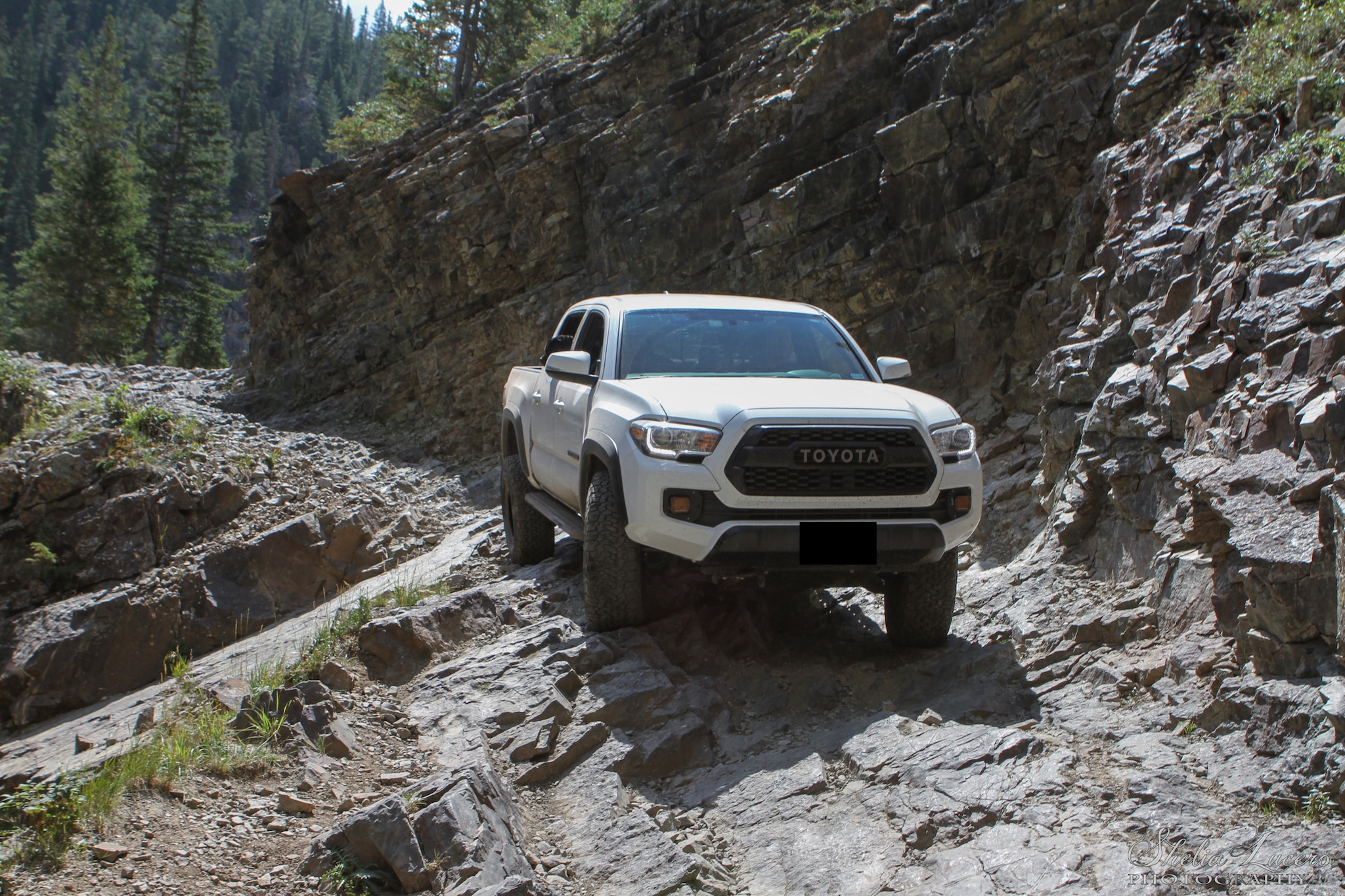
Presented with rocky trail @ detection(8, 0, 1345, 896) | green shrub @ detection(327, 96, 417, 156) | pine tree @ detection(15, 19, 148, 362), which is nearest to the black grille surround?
rocky trail @ detection(8, 0, 1345, 896)

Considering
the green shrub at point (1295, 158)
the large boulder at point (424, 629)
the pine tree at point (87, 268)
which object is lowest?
the large boulder at point (424, 629)

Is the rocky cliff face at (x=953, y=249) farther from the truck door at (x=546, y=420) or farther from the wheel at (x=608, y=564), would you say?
the truck door at (x=546, y=420)

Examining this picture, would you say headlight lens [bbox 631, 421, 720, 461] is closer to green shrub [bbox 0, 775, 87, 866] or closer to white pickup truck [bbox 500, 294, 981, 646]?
white pickup truck [bbox 500, 294, 981, 646]

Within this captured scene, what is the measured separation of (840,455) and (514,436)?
3716 millimetres

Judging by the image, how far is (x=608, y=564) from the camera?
16.9 ft

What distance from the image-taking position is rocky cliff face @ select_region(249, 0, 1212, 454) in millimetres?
10242

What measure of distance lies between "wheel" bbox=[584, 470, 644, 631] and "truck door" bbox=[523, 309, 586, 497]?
3.60ft

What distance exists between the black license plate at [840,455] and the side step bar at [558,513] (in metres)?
1.45

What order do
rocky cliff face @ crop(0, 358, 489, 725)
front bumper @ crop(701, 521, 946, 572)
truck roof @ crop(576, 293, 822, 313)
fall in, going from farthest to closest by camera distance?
rocky cliff face @ crop(0, 358, 489, 725) → truck roof @ crop(576, 293, 822, 313) → front bumper @ crop(701, 521, 946, 572)

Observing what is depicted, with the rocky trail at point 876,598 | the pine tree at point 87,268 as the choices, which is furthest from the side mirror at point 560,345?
the pine tree at point 87,268

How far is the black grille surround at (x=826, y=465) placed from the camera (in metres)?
4.63

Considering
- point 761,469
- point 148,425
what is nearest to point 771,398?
point 761,469

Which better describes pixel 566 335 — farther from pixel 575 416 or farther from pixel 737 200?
pixel 737 200
